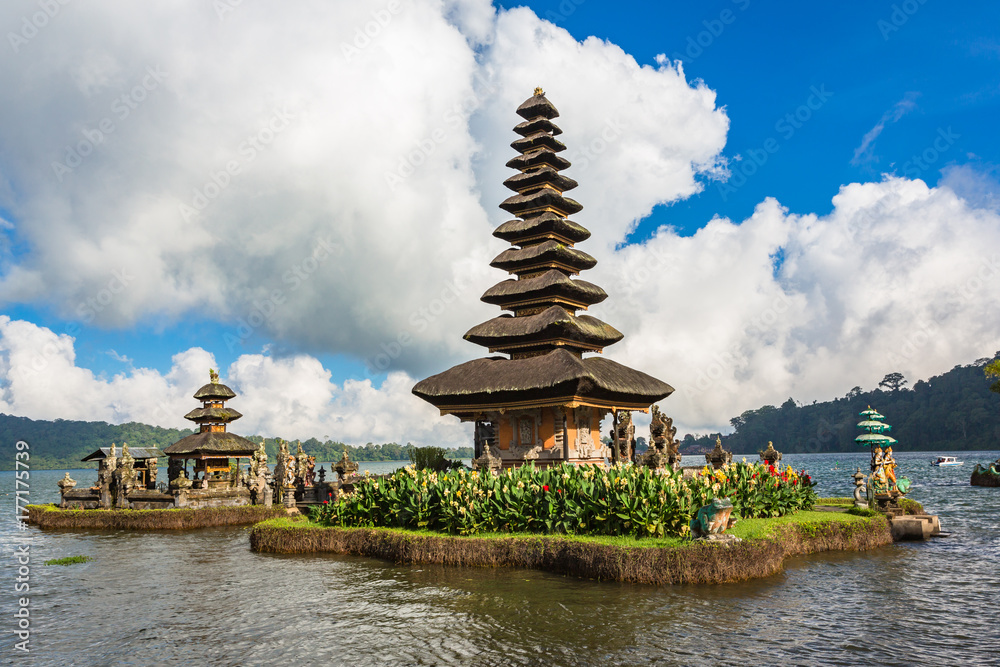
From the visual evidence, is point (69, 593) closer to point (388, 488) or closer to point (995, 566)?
point (388, 488)

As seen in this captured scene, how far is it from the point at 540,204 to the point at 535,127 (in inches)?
193

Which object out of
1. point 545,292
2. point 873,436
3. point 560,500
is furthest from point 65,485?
point 873,436

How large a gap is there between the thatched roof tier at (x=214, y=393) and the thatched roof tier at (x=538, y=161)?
21.5 m

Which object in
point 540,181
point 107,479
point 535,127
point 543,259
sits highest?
point 535,127

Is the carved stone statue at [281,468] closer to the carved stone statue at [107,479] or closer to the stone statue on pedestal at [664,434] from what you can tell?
the carved stone statue at [107,479]

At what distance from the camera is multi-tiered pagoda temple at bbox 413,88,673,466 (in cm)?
2695

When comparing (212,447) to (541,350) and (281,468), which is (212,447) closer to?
(281,468)

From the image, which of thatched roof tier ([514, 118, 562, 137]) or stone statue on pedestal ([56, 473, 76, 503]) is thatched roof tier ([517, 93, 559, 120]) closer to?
thatched roof tier ([514, 118, 562, 137])

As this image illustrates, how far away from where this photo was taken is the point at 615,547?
13859 millimetres

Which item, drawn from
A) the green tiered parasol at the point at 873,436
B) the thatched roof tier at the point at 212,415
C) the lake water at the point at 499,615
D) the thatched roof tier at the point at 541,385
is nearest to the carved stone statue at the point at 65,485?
the thatched roof tier at the point at 212,415

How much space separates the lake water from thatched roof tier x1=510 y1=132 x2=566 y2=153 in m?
24.2

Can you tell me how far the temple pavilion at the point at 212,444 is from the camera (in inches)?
1457

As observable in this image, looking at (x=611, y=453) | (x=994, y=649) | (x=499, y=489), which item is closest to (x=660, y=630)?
(x=994, y=649)

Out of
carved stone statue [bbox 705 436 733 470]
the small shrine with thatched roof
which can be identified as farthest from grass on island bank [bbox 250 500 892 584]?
the small shrine with thatched roof
